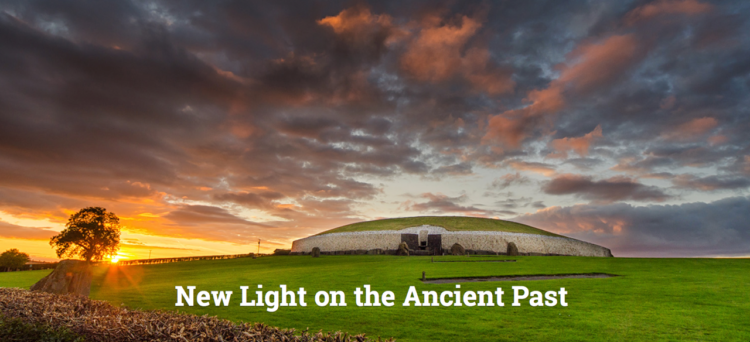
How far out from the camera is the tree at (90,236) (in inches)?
2340

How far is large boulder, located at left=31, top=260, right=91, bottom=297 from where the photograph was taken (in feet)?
60.0

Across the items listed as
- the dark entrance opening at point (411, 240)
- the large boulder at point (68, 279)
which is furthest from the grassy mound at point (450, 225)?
the large boulder at point (68, 279)

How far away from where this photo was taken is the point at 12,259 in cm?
6581

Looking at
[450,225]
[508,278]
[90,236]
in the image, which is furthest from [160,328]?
[450,225]

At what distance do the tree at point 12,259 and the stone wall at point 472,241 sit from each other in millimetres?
50599

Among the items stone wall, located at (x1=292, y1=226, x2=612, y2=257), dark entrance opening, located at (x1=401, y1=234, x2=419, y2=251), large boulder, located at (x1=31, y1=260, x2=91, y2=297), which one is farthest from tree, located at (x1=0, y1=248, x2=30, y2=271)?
dark entrance opening, located at (x1=401, y1=234, x2=419, y2=251)

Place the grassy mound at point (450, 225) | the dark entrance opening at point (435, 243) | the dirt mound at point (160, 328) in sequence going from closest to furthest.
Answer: the dirt mound at point (160, 328) < the dark entrance opening at point (435, 243) < the grassy mound at point (450, 225)

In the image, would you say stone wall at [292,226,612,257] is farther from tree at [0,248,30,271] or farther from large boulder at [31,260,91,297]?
large boulder at [31,260,91,297]

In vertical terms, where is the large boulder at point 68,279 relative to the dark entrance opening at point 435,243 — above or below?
below

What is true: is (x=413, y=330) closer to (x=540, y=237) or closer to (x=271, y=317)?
(x=271, y=317)

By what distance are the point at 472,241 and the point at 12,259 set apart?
3255 inches

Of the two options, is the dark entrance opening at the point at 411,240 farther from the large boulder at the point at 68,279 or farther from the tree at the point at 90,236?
the large boulder at the point at 68,279

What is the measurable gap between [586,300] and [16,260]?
87.8m

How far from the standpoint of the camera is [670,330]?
12.2m
